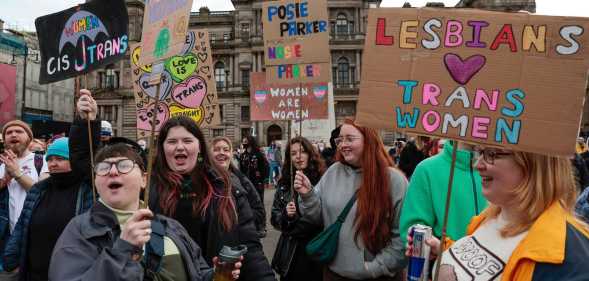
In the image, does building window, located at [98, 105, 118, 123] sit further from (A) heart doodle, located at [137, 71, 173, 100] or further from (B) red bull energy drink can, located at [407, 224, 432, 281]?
(B) red bull energy drink can, located at [407, 224, 432, 281]

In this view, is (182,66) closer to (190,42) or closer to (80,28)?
(190,42)

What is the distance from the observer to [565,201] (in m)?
1.64

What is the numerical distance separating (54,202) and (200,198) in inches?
39.4

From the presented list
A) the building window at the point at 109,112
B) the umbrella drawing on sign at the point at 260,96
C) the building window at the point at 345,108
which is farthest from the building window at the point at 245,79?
the umbrella drawing on sign at the point at 260,96

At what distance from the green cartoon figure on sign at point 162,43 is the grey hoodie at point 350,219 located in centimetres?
153

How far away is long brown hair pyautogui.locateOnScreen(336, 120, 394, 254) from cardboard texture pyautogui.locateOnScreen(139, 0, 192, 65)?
1306mm

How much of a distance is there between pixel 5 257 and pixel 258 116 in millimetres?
3882

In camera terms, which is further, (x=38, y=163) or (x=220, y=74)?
(x=220, y=74)

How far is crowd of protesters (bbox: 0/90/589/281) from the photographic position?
1641mm

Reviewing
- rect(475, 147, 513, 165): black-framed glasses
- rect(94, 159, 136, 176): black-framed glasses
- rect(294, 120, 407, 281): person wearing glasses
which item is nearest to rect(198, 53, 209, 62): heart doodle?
rect(294, 120, 407, 281): person wearing glasses

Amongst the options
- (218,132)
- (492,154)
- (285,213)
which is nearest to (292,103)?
(285,213)

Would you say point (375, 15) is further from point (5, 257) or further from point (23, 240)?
point (5, 257)

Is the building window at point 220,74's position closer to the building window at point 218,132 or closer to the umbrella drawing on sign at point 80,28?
the building window at point 218,132

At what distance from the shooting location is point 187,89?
5477 millimetres
